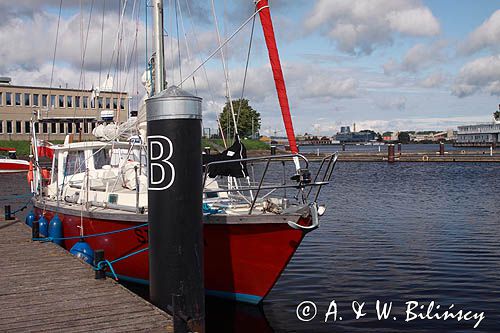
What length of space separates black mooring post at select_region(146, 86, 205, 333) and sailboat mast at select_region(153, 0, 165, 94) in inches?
150

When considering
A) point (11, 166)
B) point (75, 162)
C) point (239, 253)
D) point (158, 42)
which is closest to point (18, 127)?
point (11, 166)

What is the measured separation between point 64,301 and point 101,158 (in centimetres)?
754

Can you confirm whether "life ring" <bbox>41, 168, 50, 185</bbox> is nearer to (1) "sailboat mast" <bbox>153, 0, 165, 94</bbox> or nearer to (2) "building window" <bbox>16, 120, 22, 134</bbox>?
(1) "sailboat mast" <bbox>153, 0, 165, 94</bbox>

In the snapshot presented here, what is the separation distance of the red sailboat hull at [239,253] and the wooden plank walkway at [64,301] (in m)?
1.26

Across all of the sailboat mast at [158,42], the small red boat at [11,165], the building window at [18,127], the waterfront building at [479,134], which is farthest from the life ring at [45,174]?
the waterfront building at [479,134]

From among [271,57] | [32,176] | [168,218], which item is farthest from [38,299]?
[32,176]

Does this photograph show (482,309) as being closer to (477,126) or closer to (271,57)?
(271,57)

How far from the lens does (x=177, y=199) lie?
7.29 metres

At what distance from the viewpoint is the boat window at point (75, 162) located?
604 inches

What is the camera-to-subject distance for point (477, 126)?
13288 cm

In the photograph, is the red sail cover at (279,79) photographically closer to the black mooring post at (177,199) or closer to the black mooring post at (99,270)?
the black mooring post at (177,199)

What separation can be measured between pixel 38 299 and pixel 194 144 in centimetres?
340

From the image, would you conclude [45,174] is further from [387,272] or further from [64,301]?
[387,272]

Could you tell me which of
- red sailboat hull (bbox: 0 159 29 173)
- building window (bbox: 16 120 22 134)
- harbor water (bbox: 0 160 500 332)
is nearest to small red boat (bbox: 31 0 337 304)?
harbor water (bbox: 0 160 500 332)
